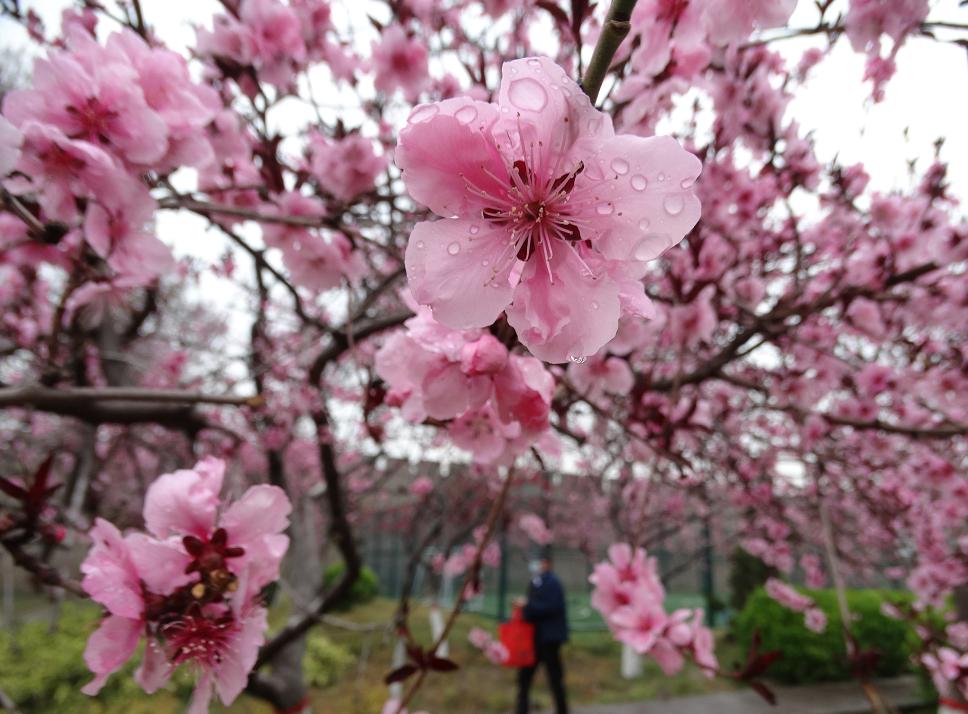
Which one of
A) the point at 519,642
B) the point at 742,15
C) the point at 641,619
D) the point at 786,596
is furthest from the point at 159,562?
the point at 519,642

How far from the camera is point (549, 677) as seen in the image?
6.04 m

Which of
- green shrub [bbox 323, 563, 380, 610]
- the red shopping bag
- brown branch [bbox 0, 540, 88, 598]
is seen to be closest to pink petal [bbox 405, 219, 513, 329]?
brown branch [bbox 0, 540, 88, 598]

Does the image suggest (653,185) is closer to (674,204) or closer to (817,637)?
(674,204)

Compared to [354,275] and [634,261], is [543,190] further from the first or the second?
[354,275]

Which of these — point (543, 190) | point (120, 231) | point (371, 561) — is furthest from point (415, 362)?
point (371, 561)

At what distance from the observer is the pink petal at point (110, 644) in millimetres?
Result: 879

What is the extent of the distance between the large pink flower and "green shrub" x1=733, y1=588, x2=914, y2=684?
9407mm

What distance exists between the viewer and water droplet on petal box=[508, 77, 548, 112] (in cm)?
56

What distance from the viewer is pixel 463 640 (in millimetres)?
9852

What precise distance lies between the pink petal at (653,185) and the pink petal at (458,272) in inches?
5.8

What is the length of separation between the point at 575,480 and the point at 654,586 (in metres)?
10.6

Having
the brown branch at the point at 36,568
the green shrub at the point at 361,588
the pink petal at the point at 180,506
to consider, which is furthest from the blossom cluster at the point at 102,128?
the green shrub at the point at 361,588

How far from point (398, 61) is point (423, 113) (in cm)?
239

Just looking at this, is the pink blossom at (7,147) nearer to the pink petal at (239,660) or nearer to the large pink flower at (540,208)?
the large pink flower at (540,208)
